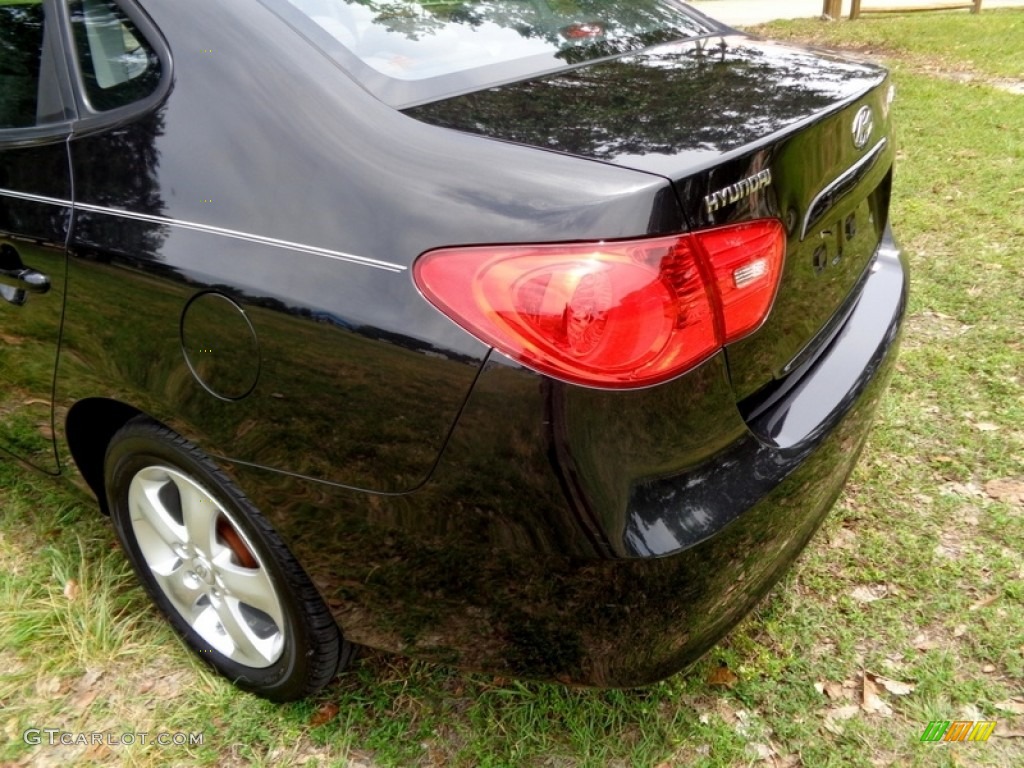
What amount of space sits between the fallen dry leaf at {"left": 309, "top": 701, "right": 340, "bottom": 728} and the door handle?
45.3 inches

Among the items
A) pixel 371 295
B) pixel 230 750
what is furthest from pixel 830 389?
pixel 230 750

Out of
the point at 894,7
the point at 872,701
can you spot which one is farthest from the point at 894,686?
the point at 894,7

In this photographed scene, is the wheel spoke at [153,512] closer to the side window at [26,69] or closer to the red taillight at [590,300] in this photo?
the side window at [26,69]

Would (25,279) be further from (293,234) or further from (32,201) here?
(293,234)

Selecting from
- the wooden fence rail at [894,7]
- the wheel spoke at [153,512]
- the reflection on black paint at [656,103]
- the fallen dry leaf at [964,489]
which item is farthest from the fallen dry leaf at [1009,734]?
the wooden fence rail at [894,7]

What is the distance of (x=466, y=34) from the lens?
1.89 metres

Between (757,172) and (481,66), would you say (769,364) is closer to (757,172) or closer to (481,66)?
(757,172)

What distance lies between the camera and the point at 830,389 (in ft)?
5.82

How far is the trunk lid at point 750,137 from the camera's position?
141 centimetres

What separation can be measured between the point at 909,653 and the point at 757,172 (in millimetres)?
1353

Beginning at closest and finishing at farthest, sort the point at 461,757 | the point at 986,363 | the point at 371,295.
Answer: the point at 371,295 < the point at 461,757 < the point at 986,363

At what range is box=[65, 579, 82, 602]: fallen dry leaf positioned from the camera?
2.33 metres

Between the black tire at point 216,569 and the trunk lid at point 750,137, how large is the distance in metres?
0.89

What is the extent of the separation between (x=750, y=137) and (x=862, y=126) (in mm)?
502
